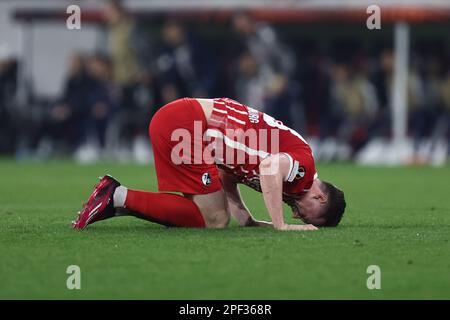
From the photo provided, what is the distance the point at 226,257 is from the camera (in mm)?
7594

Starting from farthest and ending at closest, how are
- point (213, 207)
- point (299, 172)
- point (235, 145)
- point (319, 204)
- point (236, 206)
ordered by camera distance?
point (236, 206), point (213, 207), point (319, 204), point (235, 145), point (299, 172)

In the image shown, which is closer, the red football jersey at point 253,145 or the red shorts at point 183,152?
the red football jersey at point 253,145

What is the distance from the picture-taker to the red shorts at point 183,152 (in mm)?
9195

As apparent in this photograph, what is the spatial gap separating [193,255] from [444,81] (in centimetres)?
1774

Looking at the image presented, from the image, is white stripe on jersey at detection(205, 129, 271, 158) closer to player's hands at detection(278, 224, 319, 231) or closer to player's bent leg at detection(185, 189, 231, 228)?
player's bent leg at detection(185, 189, 231, 228)

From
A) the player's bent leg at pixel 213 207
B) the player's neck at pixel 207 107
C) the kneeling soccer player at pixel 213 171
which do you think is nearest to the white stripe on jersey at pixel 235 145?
the kneeling soccer player at pixel 213 171

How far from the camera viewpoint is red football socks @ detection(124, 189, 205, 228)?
360 inches

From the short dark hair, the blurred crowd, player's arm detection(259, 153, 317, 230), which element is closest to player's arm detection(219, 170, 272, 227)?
the short dark hair

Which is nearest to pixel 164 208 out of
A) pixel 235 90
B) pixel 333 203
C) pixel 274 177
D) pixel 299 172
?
pixel 274 177

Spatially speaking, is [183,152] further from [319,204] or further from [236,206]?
[319,204]

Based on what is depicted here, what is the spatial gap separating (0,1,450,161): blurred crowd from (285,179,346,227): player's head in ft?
46.1

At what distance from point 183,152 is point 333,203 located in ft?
4.29

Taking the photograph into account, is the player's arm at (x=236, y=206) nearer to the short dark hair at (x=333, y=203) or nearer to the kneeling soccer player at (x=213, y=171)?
the kneeling soccer player at (x=213, y=171)
